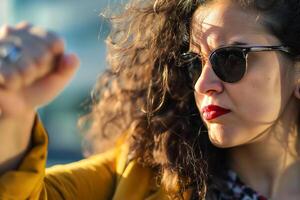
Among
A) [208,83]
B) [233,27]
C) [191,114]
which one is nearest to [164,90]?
[191,114]

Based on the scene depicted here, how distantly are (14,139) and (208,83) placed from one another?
0.63 meters

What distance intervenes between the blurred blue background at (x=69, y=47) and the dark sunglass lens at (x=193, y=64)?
2205mm

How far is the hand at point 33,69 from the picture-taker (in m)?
1.21

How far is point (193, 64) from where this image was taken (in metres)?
1.94

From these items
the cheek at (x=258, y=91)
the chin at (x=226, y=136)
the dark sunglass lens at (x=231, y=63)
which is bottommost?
the chin at (x=226, y=136)

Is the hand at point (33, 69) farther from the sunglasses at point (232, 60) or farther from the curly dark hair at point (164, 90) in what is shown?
the curly dark hair at point (164, 90)

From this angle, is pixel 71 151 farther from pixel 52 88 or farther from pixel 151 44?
pixel 52 88

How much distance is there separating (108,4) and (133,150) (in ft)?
1.81

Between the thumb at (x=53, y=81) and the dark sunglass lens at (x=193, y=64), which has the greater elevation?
the thumb at (x=53, y=81)

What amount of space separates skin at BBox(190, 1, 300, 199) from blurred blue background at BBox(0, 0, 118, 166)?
235 cm

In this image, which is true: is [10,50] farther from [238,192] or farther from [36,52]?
[238,192]

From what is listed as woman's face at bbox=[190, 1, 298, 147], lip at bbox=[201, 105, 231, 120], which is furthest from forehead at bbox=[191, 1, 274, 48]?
lip at bbox=[201, 105, 231, 120]

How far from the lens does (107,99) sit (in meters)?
Answer: 2.37

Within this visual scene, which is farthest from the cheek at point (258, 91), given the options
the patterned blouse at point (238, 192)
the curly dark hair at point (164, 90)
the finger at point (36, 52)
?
the finger at point (36, 52)
